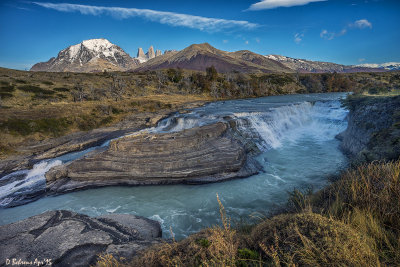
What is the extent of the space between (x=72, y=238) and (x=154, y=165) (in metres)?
7.85

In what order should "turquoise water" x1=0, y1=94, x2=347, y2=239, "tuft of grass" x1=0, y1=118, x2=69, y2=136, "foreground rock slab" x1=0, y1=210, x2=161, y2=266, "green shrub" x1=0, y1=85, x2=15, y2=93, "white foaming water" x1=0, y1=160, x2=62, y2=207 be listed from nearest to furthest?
"foreground rock slab" x1=0, y1=210, x2=161, y2=266 → "turquoise water" x1=0, y1=94, x2=347, y2=239 → "white foaming water" x1=0, y1=160, x2=62, y2=207 → "tuft of grass" x1=0, y1=118, x2=69, y2=136 → "green shrub" x1=0, y1=85, x2=15, y2=93

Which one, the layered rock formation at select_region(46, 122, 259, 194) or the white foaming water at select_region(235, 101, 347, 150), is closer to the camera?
the layered rock formation at select_region(46, 122, 259, 194)

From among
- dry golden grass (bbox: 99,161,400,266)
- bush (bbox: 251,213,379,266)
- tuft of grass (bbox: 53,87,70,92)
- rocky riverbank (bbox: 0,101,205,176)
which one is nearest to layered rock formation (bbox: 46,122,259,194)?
rocky riverbank (bbox: 0,101,205,176)

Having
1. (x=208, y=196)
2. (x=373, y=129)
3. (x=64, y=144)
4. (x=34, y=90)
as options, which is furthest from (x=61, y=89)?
(x=373, y=129)

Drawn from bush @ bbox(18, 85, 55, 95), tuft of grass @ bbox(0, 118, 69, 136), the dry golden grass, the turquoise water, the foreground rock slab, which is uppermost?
bush @ bbox(18, 85, 55, 95)

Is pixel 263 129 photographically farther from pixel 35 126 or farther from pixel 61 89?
pixel 61 89

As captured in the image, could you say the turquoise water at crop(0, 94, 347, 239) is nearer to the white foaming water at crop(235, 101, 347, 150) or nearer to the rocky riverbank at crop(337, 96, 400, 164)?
the rocky riverbank at crop(337, 96, 400, 164)

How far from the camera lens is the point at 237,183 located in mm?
13812

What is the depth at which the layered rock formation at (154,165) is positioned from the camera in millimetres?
14219

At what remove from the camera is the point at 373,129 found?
47.4 ft

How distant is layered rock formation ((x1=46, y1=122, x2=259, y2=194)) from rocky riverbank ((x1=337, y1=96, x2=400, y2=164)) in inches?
292

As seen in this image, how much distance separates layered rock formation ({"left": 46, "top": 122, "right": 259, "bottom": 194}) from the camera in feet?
46.6

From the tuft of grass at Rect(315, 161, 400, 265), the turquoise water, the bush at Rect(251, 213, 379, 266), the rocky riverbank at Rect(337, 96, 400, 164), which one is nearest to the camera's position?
the bush at Rect(251, 213, 379, 266)

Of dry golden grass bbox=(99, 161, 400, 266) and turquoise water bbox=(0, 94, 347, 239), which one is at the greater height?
dry golden grass bbox=(99, 161, 400, 266)
